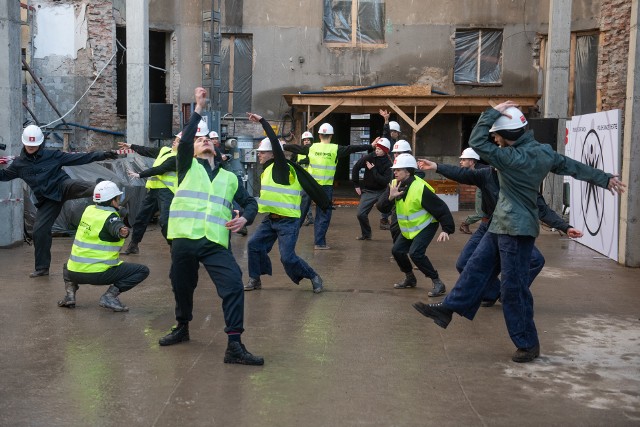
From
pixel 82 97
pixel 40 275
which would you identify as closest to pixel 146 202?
pixel 40 275

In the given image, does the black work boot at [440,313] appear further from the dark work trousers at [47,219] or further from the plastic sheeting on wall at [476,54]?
the plastic sheeting on wall at [476,54]

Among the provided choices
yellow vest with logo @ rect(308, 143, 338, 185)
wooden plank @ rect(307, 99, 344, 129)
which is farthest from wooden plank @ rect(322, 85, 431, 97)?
yellow vest with logo @ rect(308, 143, 338, 185)

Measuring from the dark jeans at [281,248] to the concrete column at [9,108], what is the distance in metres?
5.62

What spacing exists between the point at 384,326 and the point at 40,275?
5.06m

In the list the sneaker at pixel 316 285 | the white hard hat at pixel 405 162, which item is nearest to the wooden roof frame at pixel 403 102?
the white hard hat at pixel 405 162

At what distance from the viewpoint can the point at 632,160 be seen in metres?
12.7

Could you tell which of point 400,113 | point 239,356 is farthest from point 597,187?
point 400,113

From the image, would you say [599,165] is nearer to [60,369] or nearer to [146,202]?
[146,202]

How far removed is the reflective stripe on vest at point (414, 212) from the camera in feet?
33.8

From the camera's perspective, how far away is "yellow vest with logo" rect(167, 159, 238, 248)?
6.92 meters

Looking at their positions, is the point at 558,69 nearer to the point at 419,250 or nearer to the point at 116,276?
the point at 419,250

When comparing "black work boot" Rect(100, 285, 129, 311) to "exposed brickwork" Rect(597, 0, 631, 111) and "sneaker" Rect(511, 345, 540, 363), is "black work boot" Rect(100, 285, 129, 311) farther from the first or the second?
"exposed brickwork" Rect(597, 0, 631, 111)

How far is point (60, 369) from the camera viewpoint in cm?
680

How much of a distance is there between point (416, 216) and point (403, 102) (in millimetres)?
14301
